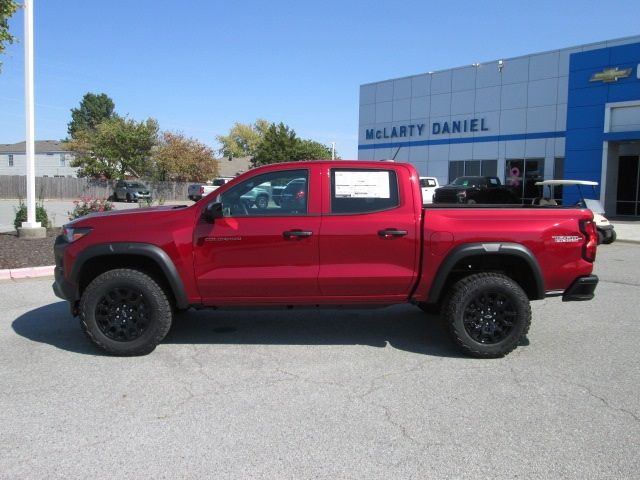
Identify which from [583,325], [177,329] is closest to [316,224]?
[177,329]

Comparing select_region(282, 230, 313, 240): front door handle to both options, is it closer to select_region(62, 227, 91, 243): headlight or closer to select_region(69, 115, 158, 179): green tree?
select_region(62, 227, 91, 243): headlight

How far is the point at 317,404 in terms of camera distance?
163 inches

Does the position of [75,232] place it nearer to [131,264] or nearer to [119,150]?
[131,264]

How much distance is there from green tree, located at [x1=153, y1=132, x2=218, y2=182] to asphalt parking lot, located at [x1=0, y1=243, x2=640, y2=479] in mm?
50253

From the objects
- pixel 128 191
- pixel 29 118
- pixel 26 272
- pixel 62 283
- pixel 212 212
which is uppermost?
pixel 29 118

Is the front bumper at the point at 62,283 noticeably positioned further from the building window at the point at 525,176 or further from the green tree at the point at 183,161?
the green tree at the point at 183,161

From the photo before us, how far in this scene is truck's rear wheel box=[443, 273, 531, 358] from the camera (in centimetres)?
514

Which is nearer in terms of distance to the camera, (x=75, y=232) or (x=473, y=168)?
(x=75, y=232)

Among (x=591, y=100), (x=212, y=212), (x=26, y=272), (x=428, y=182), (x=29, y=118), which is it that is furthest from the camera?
(x=428, y=182)

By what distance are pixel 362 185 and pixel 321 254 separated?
768mm

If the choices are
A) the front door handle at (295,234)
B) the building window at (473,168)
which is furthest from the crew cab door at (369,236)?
the building window at (473,168)

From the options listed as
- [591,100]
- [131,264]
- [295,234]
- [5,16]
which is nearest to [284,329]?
[295,234]

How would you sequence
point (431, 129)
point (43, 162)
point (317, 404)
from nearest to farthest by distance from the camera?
1. point (317, 404)
2. point (431, 129)
3. point (43, 162)

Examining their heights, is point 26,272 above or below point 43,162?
below
